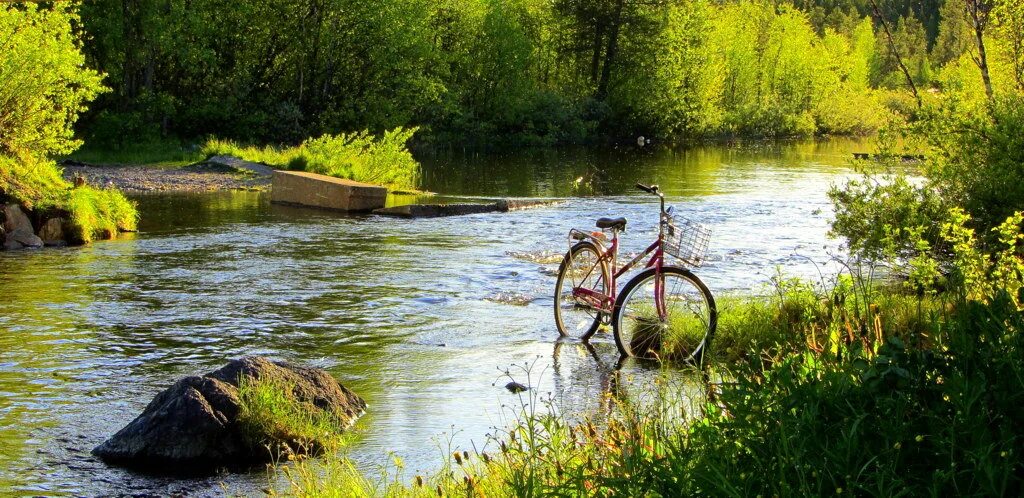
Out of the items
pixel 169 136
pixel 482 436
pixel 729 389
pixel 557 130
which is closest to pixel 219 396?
pixel 482 436

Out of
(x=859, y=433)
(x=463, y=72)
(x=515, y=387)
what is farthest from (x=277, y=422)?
(x=463, y=72)

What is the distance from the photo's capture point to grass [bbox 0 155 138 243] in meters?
17.2

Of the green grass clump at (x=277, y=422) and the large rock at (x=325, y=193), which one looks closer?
the green grass clump at (x=277, y=422)

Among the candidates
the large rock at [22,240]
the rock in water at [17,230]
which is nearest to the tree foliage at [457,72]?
the rock in water at [17,230]

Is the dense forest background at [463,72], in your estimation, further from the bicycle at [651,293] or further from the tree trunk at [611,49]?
the bicycle at [651,293]

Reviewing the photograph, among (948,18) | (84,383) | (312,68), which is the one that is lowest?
(84,383)

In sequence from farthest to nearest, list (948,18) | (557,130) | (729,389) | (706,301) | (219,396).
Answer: (948,18) → (557,130) → (706,301) → (219,396) → (729,389)

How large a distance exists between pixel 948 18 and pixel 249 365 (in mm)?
145206

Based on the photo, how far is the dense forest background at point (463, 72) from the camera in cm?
4009

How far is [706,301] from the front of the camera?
9500mm

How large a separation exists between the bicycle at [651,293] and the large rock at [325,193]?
504 inches

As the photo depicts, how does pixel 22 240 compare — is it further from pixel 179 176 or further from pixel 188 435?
pixel 179 176

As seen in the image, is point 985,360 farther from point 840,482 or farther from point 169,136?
point 169,136

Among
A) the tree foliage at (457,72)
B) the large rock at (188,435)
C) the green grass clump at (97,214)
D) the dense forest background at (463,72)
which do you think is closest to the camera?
the large rock at (188,435)
